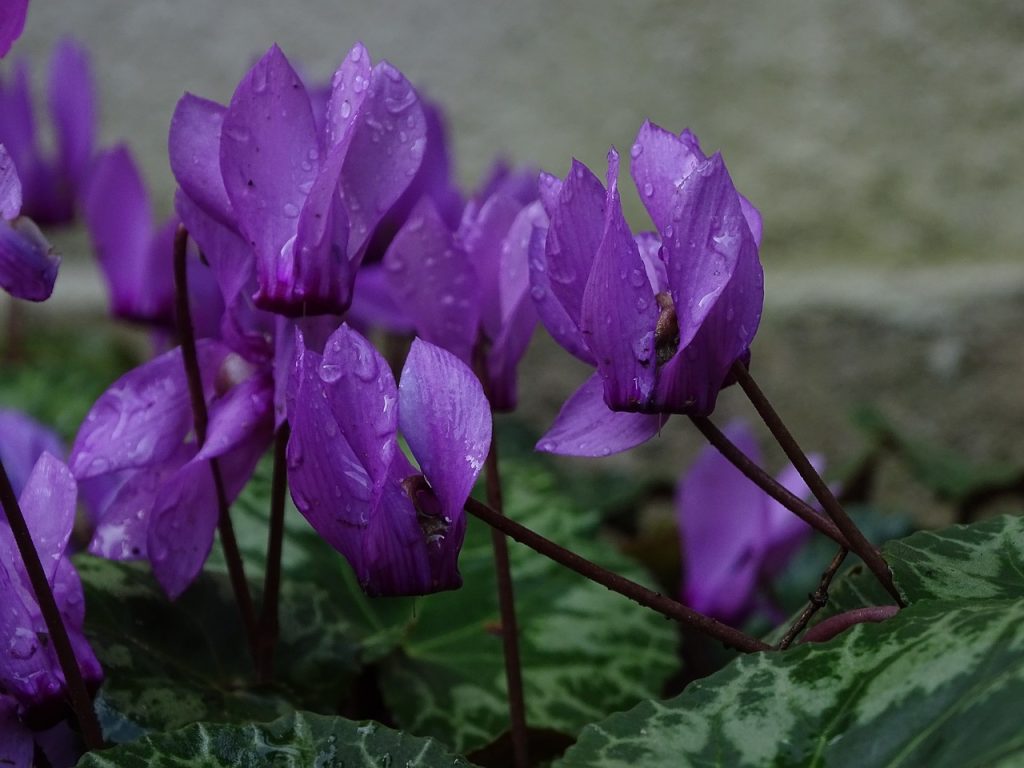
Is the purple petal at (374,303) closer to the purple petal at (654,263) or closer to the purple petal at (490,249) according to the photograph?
the purple petal at (490,249)

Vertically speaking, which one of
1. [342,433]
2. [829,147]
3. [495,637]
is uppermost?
[829,147]

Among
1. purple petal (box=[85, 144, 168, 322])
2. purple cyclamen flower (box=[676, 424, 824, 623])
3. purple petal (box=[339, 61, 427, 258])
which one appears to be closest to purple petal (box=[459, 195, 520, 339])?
purple petal (box=[339, 61, 427, 258])

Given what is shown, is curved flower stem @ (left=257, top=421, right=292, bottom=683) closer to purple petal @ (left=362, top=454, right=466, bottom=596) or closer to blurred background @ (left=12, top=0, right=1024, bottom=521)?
purple petal @ (left=362, top=454, right=466, bottom=596)

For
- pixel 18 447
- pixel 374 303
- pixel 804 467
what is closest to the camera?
pixel 804 467

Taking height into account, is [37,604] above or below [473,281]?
below

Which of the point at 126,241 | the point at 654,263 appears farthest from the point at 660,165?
the point at 126,241

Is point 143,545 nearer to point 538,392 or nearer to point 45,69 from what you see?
point 538,392

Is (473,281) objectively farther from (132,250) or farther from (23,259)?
(132,250)

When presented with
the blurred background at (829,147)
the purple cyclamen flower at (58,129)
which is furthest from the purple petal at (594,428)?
the blurred background at (829,147)
